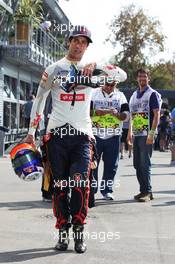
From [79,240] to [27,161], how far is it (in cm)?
88

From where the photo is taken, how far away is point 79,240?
5.30 m

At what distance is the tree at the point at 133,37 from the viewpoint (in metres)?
52.6

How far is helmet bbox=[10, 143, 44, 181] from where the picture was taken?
17.4 feet

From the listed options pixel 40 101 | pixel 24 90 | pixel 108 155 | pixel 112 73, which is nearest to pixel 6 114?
pixel 24 90

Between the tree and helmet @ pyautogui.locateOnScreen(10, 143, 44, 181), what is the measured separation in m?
47.1

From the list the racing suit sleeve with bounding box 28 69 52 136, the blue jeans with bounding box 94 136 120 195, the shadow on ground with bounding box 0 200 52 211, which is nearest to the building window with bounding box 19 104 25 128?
the blue jeans with bounding box 94 136 120 195

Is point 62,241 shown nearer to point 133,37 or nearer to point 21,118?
point 21,118

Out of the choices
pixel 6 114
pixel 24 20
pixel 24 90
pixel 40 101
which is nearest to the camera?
pixel 40 101

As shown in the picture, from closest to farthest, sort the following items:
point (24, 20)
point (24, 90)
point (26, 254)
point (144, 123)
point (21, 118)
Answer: point (26, 254)
point (144, 123)
point (24, 20)
point (21, 118)
point (24, 90)

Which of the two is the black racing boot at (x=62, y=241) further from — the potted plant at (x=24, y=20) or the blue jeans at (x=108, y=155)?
the potted plant at (x=24, y=20)

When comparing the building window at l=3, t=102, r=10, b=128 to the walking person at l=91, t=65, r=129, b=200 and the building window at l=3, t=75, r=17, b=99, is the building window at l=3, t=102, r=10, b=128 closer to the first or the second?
the building window at l=3, t=75, r=17, b=99

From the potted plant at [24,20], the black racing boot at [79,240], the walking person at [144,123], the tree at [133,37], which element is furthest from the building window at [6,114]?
the tree at [133,37]

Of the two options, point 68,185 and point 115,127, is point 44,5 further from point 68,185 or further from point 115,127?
point 68,185

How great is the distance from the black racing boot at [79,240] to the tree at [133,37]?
47.2m
